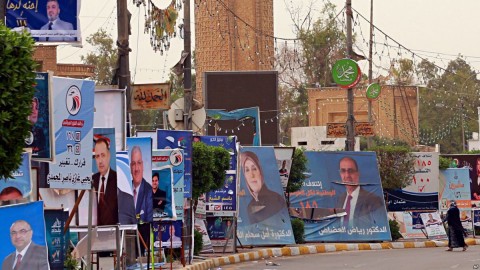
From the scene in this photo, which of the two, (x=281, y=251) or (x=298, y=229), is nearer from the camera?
(x=281, y=251)

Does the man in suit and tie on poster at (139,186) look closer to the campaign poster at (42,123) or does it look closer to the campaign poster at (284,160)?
the campaign poster at (42,123)

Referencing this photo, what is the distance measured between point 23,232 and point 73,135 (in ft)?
8.32

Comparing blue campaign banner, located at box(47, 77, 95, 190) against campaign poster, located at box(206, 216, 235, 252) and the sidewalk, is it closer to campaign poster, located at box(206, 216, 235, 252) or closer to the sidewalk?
the sidewalk

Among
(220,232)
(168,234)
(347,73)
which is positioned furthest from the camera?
(347,73)

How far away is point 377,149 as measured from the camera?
3944cm

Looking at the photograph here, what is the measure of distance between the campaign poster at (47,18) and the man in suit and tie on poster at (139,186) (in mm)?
3855

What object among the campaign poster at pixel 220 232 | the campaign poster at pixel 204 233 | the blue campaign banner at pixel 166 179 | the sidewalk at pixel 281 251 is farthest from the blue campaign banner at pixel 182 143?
the campaign poster at pixel 220 232

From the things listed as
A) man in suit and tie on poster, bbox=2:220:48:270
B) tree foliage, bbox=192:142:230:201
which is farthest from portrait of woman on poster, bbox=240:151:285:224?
man in suit and tie on poster, bbox=2:220:48:270

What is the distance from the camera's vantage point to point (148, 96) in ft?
77.9

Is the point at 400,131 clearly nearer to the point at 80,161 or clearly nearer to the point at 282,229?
the point at 282,229

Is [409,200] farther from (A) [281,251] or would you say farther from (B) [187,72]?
(B) [187,72]

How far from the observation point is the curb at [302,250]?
2658 cm

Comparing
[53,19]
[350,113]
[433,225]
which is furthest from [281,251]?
[53,19]

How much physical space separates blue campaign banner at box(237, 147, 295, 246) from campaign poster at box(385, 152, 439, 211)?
6.72 m
